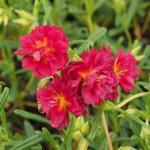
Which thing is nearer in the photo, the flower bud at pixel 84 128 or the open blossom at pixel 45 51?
the open blossom at pixel 45 51

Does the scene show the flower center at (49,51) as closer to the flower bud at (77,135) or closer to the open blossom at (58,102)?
the open blossom at (58,102)

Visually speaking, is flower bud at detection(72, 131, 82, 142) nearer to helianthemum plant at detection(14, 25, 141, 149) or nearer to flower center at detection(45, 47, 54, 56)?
helianthemum plant at detection(14, 25, 141, 149)

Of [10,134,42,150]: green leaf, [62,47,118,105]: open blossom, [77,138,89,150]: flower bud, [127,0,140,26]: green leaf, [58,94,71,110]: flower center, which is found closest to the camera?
[62,47,118,105]: open blossom

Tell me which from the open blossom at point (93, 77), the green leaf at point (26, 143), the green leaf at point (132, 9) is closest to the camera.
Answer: the open blossom at point (93, 77)

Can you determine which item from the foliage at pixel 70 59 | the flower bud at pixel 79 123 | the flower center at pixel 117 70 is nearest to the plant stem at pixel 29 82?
the foliage at pixel 70 59

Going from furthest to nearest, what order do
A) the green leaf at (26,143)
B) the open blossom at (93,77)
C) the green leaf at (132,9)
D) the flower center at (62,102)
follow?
the green leaf at (132,9) → the green leaf at (26,143) → the flower center at (62,102) → the open blossom at (93,77)

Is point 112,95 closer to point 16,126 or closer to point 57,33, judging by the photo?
point 57,33

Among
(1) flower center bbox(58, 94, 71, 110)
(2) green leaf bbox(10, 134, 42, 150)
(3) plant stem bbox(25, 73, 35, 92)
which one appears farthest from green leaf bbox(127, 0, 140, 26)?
(1) flower center bbox(58, 94, 71, 110)

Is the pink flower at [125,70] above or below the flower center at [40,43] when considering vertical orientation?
below

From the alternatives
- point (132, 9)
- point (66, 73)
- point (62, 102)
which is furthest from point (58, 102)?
point (132, 9)
